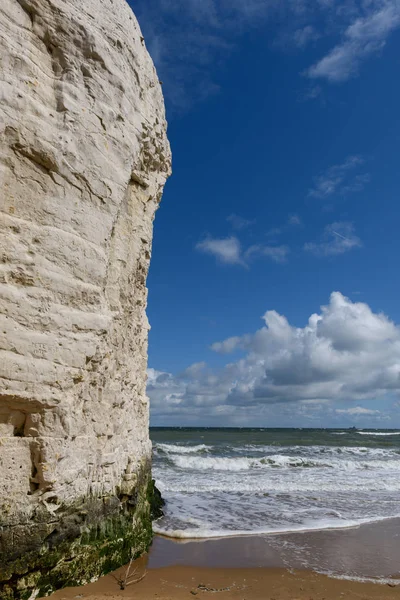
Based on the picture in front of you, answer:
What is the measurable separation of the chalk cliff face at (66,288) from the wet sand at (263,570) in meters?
0.48

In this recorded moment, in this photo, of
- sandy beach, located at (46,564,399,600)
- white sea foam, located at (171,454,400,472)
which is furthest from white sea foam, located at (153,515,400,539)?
white sea foam, located at (171,454,400,472)

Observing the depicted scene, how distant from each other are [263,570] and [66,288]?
537 cm

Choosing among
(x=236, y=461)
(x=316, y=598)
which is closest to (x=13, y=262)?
(x=316, y=598)

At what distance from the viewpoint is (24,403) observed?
4.68 meters

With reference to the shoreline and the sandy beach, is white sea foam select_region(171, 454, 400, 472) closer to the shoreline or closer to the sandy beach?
the shoreline

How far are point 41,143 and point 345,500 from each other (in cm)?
1243

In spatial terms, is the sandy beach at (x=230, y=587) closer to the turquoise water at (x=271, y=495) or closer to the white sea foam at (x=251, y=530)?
the white sea foam at (x=251, y=530)

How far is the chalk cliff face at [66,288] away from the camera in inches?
184

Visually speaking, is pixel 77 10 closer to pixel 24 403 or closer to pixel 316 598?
pixel 24 403

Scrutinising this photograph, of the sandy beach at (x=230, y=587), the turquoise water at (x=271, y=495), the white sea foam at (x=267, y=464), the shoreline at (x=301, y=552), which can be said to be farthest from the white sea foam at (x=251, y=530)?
the white sea foam at (x=267, y=464)

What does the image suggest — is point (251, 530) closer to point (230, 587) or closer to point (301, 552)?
point (301, 552)

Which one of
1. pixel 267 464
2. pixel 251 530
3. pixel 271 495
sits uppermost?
pixel 267 464

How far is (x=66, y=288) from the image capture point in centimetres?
516

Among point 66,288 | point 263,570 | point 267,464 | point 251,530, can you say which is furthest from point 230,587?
point 267,464
